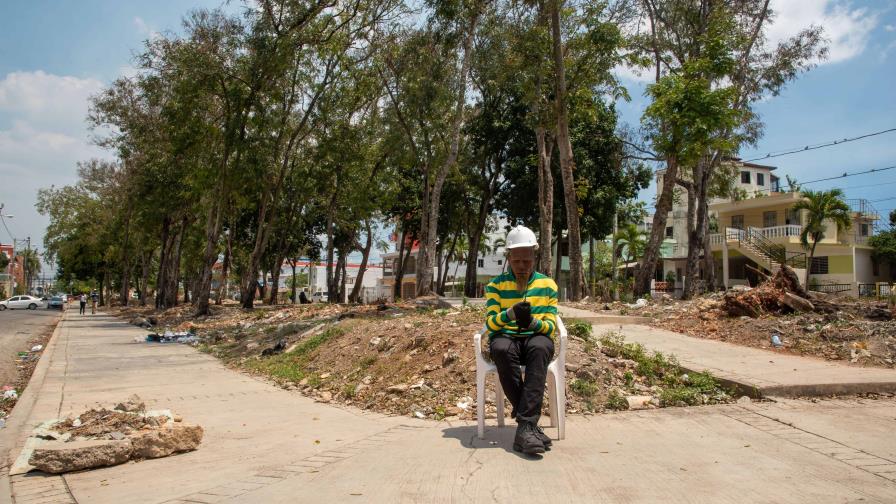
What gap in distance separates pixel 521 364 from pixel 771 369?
418 cm

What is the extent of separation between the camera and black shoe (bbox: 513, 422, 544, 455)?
13.9 feet

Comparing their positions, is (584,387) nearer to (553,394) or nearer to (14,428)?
(553,394)

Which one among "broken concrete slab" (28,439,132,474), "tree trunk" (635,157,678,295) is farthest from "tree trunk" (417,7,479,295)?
"broken concrete slab" (28,439,132,474)

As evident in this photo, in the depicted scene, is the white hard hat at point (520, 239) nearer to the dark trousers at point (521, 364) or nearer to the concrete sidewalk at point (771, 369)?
the dark trousers at point (521, 364)

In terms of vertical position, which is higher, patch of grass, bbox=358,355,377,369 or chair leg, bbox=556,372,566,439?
chair leg, bbox=556,372,566,439

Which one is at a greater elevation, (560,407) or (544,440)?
(560,407)

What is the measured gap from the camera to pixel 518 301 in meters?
4.79

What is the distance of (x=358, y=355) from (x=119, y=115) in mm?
26216

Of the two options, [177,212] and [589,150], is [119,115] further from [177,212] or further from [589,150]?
[589,150]

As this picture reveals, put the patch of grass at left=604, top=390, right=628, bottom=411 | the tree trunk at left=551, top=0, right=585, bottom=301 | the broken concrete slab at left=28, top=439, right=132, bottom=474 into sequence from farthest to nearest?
the tree trunk at left=551, top=0, right=585, bottom=301 < the patch of grass at left=604, top=390, right=628, bottom=411 < the broken concrete slab at left=28, top=439, right=132, bottom=474

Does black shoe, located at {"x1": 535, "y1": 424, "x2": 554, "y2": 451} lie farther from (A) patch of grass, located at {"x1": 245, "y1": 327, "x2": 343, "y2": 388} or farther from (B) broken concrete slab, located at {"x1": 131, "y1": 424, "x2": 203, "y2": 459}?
(A) patch of grass, located at {"x1": 245, "y1": 327, "x2": 343, "y2": 388}

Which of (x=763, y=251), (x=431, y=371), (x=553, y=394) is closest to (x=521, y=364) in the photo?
(x=553, y=394)

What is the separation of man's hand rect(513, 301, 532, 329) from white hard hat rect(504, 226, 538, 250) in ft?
1.58

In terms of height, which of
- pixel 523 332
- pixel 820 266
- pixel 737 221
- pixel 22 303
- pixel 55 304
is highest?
pixel 737 221
